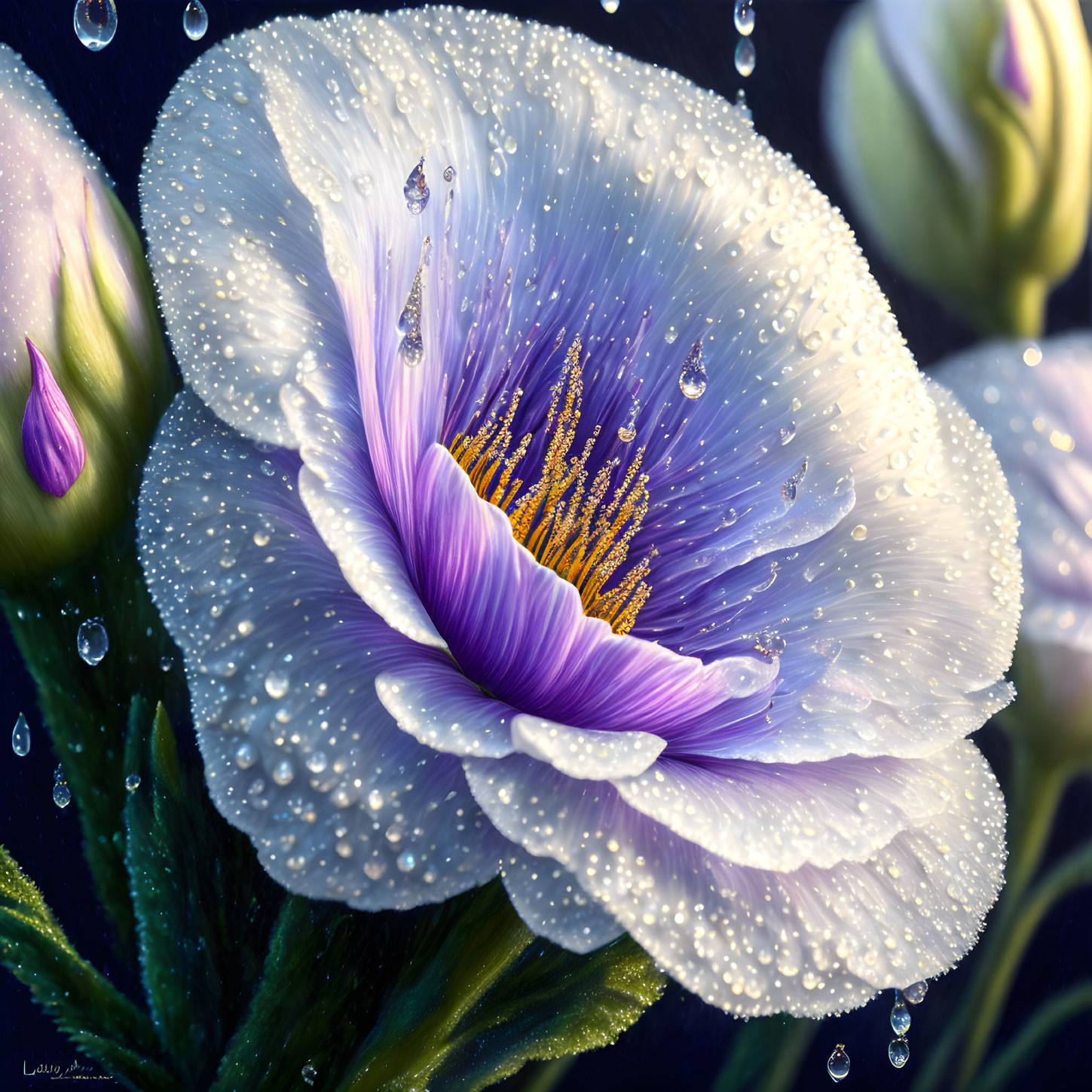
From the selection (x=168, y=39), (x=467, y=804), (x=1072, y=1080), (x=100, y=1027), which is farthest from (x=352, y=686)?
(x=1072, y=1080)

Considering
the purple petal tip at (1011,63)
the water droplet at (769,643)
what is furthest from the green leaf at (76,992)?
the purple petal tip at (1011,63)

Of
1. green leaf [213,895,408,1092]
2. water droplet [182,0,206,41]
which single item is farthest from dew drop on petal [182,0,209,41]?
green leaf [213,895,408,1092]

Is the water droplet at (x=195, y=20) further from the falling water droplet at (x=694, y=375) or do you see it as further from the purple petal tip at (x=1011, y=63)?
the purple petal tip at (x=1011, y=63)

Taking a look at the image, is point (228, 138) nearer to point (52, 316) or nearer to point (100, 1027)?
point (52, 316)

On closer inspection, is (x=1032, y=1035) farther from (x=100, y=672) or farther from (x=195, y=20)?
(x=195, y=20)

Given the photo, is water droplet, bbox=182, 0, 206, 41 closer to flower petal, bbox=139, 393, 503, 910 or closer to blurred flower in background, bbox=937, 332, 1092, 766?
flower petal, bbox=139, 393, 503, 910
